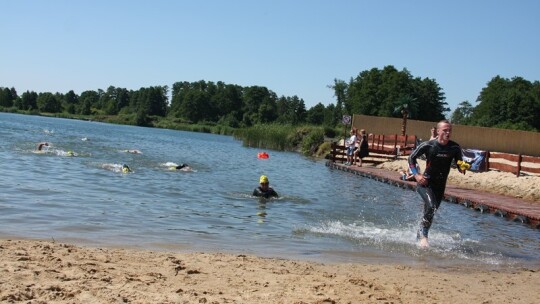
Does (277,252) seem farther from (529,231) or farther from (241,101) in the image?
(241,101)

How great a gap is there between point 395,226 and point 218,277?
673cm

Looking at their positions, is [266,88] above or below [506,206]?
above

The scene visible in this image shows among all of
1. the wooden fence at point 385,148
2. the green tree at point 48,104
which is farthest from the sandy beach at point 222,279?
the green tree at point 48,104

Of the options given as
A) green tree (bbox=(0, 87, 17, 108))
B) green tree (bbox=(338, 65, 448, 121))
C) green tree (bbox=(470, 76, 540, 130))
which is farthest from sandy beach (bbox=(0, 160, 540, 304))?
green tree (bbox=(0, 87, 17, 108))

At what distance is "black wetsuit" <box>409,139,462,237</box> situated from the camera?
9.13 meters

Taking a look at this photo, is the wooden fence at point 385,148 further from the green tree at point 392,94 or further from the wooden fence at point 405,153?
the green tree at point 392,94

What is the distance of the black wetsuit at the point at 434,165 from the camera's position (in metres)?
9.13

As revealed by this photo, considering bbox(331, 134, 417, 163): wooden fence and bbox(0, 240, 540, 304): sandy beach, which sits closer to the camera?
bbox(0, 240, 540, 304): sandy beach

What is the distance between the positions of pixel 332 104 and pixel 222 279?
5682 inches

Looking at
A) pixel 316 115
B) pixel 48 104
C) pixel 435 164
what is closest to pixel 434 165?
pixel 435 164

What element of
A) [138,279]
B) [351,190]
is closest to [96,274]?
[138,279]

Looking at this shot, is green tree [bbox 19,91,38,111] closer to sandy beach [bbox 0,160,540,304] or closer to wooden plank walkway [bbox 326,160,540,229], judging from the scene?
wooden plank walkway [bbox 326,160,540,229]

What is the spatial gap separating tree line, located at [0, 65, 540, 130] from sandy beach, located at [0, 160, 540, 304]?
166 ft

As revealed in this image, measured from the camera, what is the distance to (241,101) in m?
179
